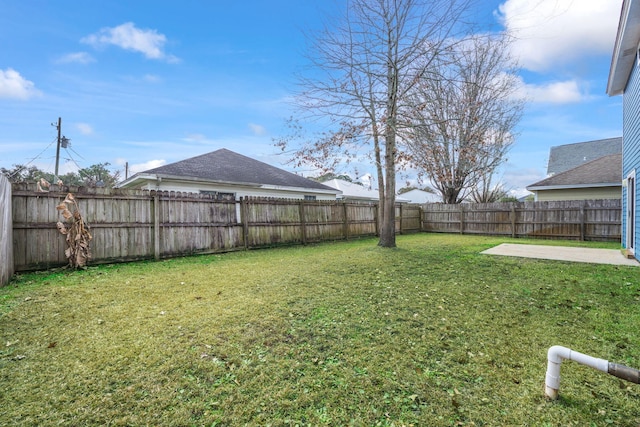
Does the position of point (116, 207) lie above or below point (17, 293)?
above

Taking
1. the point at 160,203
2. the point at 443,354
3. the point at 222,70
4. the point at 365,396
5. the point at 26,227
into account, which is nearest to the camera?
the point at 365,396

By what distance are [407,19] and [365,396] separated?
366 inches

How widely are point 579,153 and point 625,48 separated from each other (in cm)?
1785

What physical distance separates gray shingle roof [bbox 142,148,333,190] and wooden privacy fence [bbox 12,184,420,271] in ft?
11.6

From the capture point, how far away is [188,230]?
7.97 m

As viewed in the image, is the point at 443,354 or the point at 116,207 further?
the point at 116,207

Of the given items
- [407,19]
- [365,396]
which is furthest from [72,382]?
[407,19]

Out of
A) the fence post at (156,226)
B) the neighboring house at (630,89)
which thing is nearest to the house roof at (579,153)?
the neighboring house at (630,89)

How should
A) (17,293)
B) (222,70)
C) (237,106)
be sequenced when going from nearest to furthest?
(17,293)
(222,70)
(237,106)

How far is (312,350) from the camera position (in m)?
2.59

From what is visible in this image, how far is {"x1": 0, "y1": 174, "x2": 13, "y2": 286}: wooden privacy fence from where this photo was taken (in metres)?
4.51

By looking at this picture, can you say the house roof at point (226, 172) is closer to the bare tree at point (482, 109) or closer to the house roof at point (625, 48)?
the bare tree at point (482, 109)

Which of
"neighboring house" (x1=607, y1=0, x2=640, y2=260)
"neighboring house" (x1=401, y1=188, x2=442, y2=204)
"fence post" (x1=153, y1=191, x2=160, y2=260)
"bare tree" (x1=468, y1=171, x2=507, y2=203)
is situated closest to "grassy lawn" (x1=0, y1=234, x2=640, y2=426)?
"fence post" (x1=153, y1=191, x2=160, y2=260)

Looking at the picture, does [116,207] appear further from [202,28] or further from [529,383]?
[529,383]
